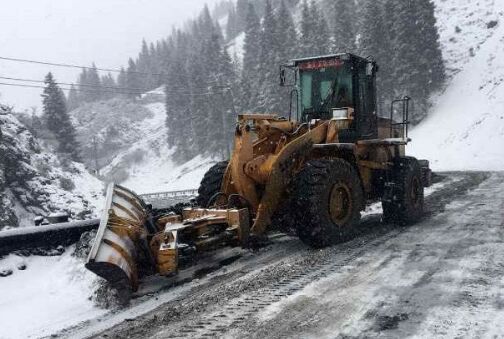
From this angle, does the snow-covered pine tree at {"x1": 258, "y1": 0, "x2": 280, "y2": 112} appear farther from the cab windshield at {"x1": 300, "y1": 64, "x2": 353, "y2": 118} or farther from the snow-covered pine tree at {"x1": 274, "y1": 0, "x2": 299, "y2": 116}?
the cab windshield at {"x1": 300, "y1": 64, "x2": 353, "y2": 118}

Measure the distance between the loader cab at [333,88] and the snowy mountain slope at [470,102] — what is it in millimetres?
16993

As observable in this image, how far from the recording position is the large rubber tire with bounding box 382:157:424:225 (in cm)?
917

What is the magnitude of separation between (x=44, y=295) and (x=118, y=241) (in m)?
1.29

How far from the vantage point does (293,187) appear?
735cm

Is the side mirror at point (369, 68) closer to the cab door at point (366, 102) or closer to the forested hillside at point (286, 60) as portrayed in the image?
the cab door at point (366, 102)

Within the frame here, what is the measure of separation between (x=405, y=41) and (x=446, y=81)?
5709 millimetres

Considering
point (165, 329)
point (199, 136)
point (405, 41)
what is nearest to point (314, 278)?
point (165, 329)

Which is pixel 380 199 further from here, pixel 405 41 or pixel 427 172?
pixel 405 41

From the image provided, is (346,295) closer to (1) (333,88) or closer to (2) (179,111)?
(1) (333,88)

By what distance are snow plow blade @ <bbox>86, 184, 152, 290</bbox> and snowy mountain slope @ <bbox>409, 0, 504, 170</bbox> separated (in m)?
20.8

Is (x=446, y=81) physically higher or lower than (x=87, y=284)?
higher

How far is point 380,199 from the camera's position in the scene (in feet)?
31.5

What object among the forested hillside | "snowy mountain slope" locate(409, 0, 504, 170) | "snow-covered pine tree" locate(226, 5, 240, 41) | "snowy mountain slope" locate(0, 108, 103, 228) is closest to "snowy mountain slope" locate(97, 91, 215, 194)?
the forested hillside

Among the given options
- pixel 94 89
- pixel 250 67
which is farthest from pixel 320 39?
pixel 94 89
